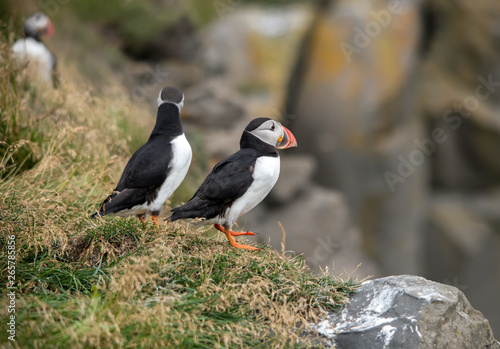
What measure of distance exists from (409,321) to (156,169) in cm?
178

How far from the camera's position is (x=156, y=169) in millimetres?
3486

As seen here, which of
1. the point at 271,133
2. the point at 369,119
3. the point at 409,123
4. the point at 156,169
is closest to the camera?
the point at 156,169

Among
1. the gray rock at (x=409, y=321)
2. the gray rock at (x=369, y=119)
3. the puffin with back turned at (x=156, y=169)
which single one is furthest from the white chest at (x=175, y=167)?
the gray rock at (x=369, y=119)

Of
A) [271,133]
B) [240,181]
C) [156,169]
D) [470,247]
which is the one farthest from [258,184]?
[470,247]

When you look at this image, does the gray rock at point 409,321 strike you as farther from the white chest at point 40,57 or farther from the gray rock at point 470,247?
the gray rock at point 470,247

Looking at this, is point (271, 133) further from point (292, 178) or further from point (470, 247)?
point (470, 247)

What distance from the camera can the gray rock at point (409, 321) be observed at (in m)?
2.96

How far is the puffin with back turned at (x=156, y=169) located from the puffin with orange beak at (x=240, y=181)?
0.18 metres

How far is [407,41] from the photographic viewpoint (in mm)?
10547

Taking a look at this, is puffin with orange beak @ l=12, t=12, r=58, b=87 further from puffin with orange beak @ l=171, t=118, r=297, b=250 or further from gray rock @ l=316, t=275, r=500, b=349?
gray rock @ l=316, t=275, r=500, b=349

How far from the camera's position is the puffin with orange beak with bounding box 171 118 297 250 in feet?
11.6

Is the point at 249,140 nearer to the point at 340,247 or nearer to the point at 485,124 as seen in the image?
the point at 340,247

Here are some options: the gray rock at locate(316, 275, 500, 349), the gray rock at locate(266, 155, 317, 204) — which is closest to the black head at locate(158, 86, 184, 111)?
the gray rock at locate(316, 275, 500, 349)

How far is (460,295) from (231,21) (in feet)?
42.5
